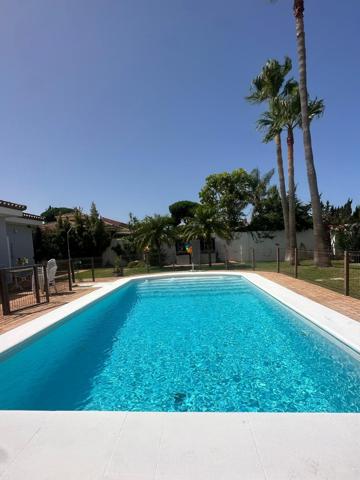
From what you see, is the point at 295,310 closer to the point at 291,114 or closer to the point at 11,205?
the point at 11,205

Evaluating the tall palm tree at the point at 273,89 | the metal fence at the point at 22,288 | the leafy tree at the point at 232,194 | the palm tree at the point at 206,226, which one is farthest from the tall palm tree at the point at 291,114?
the metal fence at the point at 22,288

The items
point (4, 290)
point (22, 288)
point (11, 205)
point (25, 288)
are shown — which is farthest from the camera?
point (25, 288)

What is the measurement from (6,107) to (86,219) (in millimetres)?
11187

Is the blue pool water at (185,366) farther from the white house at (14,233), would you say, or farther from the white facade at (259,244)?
the white facade at (259,244)

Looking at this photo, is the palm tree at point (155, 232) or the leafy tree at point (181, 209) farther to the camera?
the leafy tree at point (181, 209)

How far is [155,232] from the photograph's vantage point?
669 inches

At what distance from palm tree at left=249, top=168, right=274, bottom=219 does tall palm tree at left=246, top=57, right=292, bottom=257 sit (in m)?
6.75

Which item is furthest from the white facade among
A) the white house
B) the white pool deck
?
the white pool deck

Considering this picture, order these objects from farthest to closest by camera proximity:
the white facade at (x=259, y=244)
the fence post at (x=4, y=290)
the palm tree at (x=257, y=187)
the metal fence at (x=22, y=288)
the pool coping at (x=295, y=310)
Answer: the palm tree at (x=257, y=187) < the white facade at (x=259, y=244) < the metal fence at (x=22, y=288) < the fence post at (x=4, y=290) < the pool coping at (x=295, y=310)

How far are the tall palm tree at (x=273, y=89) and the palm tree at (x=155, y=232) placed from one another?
753 centimetres

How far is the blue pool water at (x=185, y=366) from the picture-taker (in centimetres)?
354

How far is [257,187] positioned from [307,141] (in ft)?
38.0

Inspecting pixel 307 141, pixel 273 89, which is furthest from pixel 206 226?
pixel 273 89

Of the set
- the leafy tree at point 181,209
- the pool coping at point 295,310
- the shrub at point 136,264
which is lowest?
the pool coping at point 295,310
